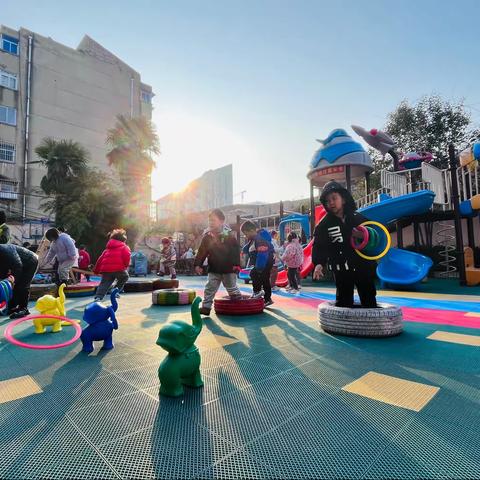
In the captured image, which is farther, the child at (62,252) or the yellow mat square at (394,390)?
the child at (62,252)

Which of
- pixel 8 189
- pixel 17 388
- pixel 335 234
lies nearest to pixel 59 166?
pixel 8 189

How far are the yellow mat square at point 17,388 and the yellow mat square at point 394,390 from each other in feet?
7.83

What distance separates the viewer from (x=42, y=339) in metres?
3.90

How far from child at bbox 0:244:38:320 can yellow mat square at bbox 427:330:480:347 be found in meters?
6.22

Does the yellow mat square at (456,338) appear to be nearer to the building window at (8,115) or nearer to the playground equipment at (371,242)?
the playground equipment at (371,242)

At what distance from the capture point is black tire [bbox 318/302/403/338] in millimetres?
3744

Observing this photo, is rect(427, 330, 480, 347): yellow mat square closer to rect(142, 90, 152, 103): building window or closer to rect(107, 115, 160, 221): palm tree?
rect(107, 115, 160, 221): palm tree

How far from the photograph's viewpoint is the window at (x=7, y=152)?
30.9m

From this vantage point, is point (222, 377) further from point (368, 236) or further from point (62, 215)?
point (62, 215)

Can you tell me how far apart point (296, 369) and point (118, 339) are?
2.41 meters

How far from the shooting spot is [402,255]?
9562mm

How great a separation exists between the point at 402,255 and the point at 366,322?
22.5 feet

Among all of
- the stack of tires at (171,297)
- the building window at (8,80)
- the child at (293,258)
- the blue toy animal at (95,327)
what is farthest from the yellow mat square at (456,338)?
the building window at (8,80)

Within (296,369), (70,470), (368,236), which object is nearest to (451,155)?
(368,236)
